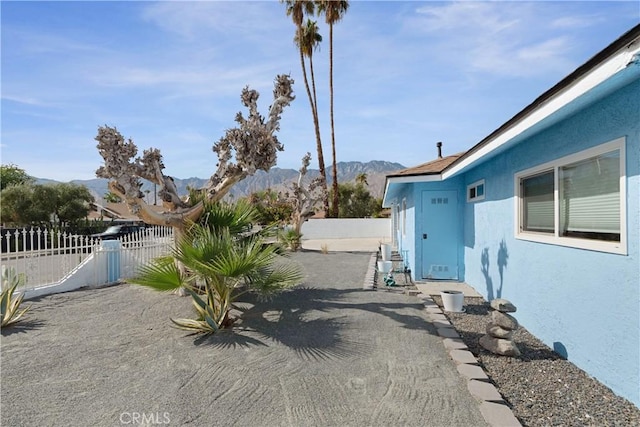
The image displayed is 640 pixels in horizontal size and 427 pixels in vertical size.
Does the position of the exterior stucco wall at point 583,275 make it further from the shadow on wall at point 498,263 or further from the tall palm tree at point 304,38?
the tall palm tree at point 304,38

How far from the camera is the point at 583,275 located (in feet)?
13.8

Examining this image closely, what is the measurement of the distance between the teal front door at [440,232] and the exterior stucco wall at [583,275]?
260 centimetres

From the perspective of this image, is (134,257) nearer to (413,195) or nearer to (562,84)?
(413,195)

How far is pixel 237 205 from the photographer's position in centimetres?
768

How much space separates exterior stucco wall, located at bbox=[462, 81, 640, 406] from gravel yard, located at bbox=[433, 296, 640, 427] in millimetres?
144

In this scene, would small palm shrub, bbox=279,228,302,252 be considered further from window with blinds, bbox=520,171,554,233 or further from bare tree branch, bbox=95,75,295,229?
window with blinds, bbox=520,171,554,233

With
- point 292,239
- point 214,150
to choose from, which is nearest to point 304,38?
point 292,239

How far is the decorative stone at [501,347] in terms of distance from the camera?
4621 mm

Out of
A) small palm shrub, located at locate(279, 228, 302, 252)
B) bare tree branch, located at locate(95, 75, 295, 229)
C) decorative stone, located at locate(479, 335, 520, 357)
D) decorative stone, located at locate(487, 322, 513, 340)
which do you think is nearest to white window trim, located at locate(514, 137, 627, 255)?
decorative stone, located at locate(487, 322, 513, 340)

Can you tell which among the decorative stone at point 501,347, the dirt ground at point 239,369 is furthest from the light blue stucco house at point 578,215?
the dirt ground at point 239,369

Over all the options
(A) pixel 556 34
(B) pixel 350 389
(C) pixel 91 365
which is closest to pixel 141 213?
(C) pixel 91 365

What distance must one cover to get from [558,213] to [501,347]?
1.87m

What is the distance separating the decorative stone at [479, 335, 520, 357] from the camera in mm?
4621

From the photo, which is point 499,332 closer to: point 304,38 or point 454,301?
point 454,301
